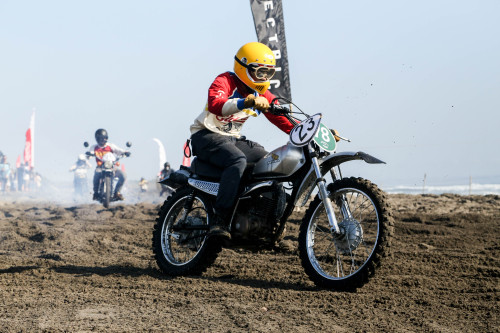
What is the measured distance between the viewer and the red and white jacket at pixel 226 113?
593cm

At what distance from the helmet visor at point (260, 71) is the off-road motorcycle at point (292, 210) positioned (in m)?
0.42

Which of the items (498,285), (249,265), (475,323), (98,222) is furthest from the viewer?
(98,222)

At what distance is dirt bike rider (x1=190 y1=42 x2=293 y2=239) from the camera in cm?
593

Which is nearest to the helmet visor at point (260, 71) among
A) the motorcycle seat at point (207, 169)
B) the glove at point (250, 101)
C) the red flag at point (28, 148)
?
the glove at point (250, 101)

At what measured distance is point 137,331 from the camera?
12.6 ft

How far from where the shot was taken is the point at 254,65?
236 inches

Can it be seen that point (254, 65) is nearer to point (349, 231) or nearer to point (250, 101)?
point (250, 101)

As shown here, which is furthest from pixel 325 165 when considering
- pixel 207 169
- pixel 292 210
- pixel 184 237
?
pixel 184 237

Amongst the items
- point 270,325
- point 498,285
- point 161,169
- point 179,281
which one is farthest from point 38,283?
point 161,169

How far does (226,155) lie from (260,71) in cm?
86

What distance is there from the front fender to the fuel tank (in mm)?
149

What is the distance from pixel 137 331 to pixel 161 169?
2032cm

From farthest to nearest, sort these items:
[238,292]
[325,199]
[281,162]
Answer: [281,162] < [325,199] < [238,292]

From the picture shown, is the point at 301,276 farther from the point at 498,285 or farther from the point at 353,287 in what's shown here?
the point at 498,285
